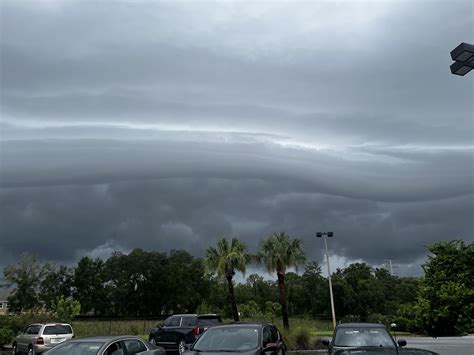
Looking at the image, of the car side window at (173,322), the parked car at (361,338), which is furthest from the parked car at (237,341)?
the car side window at (173,322)

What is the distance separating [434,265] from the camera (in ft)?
132

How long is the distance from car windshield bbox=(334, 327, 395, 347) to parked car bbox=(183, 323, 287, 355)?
5.60ft

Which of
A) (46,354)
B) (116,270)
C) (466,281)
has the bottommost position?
(46,354)

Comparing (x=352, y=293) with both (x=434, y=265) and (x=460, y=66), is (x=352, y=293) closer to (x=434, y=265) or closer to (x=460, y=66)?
(x=434, y=265)

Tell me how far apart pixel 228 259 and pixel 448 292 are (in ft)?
55.3

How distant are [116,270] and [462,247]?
263 ft

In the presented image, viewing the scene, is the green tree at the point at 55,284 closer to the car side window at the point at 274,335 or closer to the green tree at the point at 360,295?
the green tree at the point at 360,295

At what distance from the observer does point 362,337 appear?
1148 centimetres

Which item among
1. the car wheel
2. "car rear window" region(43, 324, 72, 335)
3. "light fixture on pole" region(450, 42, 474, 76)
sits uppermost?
"light fixture on pole" region(450, 42, 474, 76)

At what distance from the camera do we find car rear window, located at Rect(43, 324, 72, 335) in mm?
22125

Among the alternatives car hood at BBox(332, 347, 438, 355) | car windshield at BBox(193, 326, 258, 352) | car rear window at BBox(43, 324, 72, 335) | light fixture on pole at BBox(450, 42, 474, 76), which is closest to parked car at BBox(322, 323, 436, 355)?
car hood at BBox(332, 347, 438, 355)

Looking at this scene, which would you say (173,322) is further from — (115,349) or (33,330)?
(115,349)

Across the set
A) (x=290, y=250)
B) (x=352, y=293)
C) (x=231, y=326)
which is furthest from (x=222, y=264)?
(x=352, y=293)

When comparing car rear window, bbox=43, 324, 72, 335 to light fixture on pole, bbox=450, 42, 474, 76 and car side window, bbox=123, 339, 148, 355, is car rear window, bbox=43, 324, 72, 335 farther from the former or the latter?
light fixture on pole, bbox=450, 42, 474, 76
